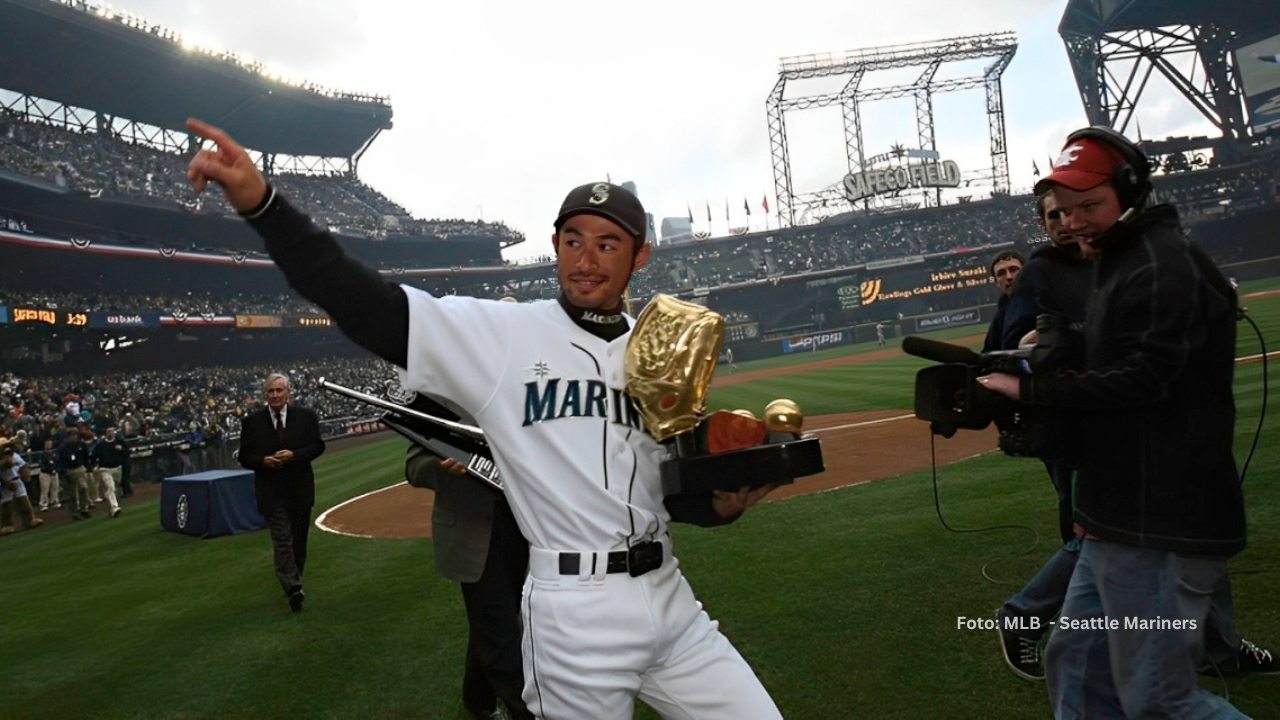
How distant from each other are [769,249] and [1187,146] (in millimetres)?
27584

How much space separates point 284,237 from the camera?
5.68ft

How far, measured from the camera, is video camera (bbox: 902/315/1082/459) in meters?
2.28

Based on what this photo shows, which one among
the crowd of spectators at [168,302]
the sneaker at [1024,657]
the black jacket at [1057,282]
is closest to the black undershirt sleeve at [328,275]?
the black jacket at [1057,282]

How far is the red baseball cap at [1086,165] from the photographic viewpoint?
217 centimetres

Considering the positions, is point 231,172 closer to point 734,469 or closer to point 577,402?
point 577,402

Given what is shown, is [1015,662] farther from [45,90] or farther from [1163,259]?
[45,90]

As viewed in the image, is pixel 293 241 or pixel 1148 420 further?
pixel 1148 420

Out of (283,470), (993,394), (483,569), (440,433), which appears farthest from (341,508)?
(993,394)

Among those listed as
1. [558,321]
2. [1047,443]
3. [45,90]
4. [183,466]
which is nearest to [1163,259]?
[1047,443]

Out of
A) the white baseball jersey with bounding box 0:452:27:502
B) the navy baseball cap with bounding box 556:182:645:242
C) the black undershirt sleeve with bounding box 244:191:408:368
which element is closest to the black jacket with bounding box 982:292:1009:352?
the navy baseball cap with bounding box 556:182:645:242

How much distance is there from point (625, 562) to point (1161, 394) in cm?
150

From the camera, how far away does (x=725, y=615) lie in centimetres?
486

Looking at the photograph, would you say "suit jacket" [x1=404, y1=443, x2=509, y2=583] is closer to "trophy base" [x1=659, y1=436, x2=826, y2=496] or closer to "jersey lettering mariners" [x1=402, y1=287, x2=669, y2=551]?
"jersey lettering mariners" [x1=402, y1=287, x2=669, y2=551]

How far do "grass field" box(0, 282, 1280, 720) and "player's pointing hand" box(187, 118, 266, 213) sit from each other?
3131 mm
